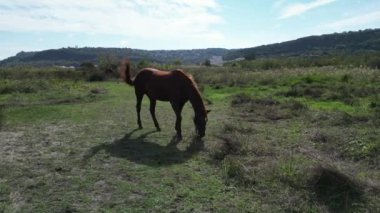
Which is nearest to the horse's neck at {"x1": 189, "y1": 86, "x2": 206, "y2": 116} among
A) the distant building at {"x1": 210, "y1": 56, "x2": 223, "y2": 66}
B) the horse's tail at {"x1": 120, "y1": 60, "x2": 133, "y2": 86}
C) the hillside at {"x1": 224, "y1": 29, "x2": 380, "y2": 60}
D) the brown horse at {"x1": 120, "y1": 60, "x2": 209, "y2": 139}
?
the brown horse at {"x1": 120, "y1": 60, "x2": 209, "y2": 139}

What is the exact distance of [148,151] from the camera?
9.36 meters

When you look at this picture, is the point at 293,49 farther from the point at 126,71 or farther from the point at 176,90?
the point at 176,90

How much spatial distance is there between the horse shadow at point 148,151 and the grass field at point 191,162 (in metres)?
0.02

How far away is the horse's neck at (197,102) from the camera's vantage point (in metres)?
10.3

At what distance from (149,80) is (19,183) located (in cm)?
571

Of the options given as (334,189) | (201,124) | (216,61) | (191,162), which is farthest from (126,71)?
(216,61)

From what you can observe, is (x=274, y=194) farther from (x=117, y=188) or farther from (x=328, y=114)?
(x=328, y=114)

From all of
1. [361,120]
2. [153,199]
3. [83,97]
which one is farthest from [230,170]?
[83,97]

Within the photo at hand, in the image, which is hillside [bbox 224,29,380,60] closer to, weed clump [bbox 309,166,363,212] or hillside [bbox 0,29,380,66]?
hillside [bbox 0,29,380,66]

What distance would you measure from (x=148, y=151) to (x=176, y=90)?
2186mm

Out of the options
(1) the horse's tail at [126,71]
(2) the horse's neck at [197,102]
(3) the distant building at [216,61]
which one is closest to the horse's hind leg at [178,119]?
(2) the horse's neck at [197,102]

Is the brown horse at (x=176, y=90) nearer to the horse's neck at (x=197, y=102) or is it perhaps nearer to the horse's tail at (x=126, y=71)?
the horse's neck at (x=197, y=102)

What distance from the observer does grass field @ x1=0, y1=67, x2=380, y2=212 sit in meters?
5.99

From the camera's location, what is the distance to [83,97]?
66.8 ft
